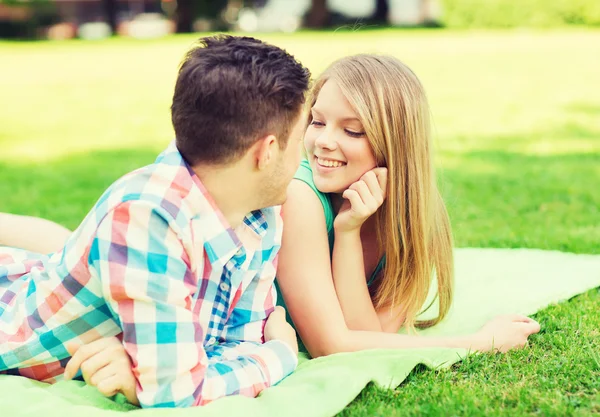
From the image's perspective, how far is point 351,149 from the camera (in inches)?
124

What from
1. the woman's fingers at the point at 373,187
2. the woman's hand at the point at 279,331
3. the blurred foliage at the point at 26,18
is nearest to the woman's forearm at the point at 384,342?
the woman's hand at the point at 279,331

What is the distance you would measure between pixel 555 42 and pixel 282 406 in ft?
68.0

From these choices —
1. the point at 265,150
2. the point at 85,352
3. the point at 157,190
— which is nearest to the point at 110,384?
the point at 85,352

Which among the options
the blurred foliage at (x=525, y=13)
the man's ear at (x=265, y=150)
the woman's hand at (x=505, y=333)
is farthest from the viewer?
the blurred foliage at (x=525, y=13)

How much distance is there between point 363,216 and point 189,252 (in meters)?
0.89

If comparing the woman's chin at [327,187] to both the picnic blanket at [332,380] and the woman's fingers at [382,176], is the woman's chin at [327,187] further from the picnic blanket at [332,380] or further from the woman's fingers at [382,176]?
the picnic blanket at [332,380]

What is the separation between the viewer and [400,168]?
323cm

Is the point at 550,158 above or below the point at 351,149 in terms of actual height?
below

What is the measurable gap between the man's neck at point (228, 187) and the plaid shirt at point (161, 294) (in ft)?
0.24

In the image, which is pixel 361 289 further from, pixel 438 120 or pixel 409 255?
pixel 438 120

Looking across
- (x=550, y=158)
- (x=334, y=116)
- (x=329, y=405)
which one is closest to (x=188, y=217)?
(x=329, y=405)

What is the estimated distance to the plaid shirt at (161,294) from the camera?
7.68 feet

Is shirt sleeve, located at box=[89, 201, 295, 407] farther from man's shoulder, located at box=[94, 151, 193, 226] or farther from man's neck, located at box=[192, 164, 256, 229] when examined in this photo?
man's neck, located at box=[192, 164, 256, 229]

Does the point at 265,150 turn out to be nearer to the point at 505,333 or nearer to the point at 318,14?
the point at 505,333
